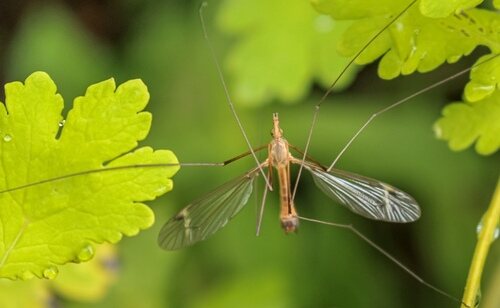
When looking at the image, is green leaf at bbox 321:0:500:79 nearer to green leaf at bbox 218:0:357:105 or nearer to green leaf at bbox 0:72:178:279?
green leaf at bbox 0:72:178:279

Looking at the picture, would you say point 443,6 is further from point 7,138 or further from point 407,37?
point 7,138

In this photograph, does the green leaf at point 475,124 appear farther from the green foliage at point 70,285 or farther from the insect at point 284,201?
the green foliage at point 70,285

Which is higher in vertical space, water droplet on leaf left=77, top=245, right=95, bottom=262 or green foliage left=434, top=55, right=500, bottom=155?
green foliage left=434, top=55, right=500, bottom=155

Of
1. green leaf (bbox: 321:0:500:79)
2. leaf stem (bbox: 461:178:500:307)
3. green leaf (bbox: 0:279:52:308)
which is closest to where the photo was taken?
leaf stem (bbox: 461:178:500:307)

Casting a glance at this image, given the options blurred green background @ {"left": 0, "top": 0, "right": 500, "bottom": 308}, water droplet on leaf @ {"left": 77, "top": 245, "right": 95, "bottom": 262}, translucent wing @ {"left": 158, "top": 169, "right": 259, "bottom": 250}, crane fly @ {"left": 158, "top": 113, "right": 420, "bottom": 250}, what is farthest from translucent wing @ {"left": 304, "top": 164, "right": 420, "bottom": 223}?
blurred green background @ {"left": 0, "top": 0, "right": 500, "bottom": 308}

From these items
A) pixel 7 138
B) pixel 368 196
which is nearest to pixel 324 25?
pixel 368 196

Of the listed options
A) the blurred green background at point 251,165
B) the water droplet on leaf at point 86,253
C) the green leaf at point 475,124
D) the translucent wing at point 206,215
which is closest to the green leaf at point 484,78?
the green leaf at point 475,124
